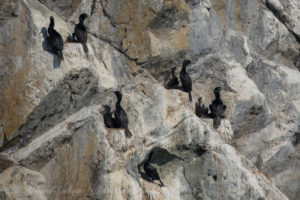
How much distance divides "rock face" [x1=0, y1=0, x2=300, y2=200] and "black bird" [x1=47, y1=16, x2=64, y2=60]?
7.1 inches

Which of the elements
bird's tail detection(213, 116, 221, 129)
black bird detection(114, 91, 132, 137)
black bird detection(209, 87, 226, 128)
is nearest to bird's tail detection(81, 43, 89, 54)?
black bird detection(114, 91, 132, 137)

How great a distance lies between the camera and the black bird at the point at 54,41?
14039 mm

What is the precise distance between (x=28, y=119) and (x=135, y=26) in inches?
202

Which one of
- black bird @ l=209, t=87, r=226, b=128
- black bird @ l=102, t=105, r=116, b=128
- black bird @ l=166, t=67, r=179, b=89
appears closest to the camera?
black bird @ l=102, t=105, r=116, b=128

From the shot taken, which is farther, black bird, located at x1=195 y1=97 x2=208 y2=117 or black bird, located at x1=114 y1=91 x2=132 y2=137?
black bird, located at x1=195 y1=97 x2=208 y2=117

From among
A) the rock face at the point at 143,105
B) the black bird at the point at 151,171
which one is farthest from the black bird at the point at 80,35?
the black bird at the point at 151,171

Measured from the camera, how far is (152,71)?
17734 mm

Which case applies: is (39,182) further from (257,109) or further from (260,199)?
(257,109)

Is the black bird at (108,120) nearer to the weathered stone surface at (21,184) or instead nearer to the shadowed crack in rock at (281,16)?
the weathered stone surface at (21,184)

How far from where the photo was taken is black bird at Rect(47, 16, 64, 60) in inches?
553

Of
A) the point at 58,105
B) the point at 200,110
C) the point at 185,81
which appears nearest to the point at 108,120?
the point at 58,105

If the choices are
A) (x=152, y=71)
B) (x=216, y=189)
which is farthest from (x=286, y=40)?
(x=216, y=189)

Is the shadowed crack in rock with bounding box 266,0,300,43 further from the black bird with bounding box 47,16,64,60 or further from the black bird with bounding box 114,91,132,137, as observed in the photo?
the black bird with bounding box 47,16,64,60

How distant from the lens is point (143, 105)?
648 inches
